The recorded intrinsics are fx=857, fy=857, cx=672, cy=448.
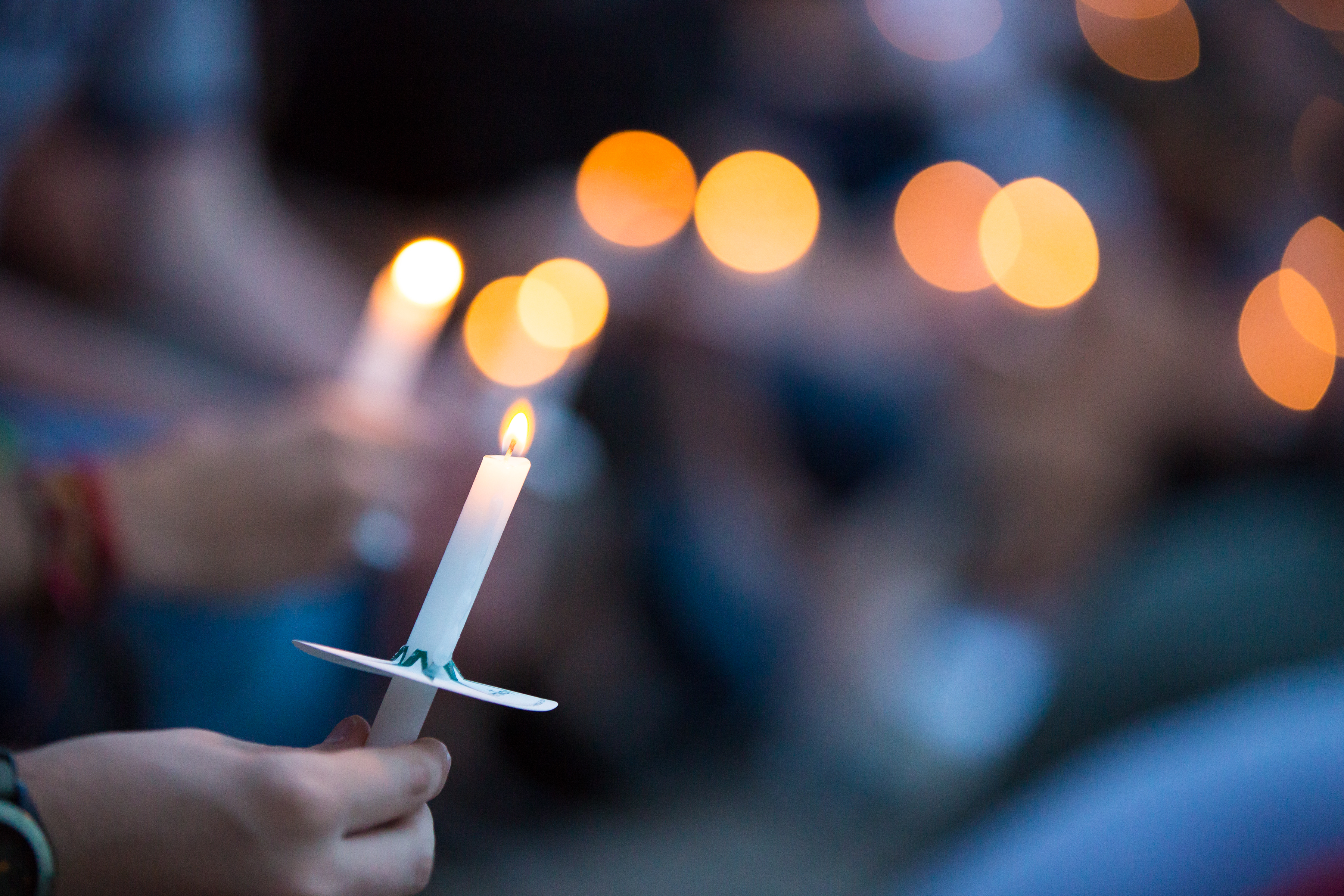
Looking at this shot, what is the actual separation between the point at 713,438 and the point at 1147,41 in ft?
2.92

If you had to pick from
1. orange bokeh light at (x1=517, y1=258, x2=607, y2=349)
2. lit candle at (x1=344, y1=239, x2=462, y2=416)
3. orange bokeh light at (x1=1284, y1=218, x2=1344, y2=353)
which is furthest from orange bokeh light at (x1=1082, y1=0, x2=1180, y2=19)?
lit candle at (x1=344, y1=239, x2=462, y2=416)

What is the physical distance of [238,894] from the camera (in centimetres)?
23

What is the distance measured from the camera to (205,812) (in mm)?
224

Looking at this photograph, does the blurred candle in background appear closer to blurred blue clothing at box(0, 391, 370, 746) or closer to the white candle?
blurred blue clothing at box(0, 391, 370, 746)

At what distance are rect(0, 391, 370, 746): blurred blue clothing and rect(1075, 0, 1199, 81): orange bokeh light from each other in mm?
1344

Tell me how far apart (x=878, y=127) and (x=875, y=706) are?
3.21ft

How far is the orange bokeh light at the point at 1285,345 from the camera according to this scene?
1.22 m

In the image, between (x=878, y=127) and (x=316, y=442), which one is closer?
(x=316, y=442)

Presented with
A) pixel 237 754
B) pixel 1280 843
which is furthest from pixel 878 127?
pixel 237 754

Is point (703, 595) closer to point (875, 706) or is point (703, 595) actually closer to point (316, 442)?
point (875, 706)

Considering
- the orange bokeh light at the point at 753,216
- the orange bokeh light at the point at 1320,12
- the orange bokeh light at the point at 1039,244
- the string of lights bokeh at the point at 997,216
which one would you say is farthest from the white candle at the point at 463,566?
the orange bokeh light at the point at 1320,12

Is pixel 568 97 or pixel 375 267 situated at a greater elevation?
pixel 568 97

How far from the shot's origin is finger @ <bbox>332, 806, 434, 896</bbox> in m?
0.23

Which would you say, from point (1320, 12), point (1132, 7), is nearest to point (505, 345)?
point (1132, 7)
